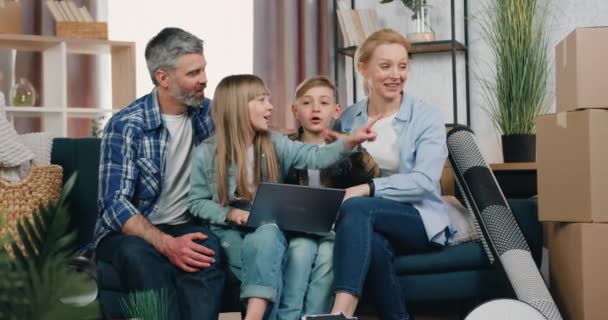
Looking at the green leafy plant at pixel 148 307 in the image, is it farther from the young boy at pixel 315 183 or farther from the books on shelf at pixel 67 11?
the books on shelf at pixel 67 11

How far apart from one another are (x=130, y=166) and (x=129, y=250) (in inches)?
10.8

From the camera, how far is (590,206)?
2223 mm

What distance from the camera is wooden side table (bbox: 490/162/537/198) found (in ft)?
11.8

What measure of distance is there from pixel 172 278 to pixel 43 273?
6.85ft

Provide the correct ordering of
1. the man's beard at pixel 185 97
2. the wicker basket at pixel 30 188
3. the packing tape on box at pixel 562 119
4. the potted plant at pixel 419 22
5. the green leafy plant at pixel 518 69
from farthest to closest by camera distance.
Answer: the potted plant at pixel 419 22
the green leafy plant at pixel 518 69
the man's beard at pixel 185 97
the packing tape on box at pixel 562 119
the wicker basket at pixel 30 188

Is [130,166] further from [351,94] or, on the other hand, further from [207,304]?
[351,94]

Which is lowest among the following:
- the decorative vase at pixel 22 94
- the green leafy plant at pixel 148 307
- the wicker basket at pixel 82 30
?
the green leafy plant at pixel 148 307

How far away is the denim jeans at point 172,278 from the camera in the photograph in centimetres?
213

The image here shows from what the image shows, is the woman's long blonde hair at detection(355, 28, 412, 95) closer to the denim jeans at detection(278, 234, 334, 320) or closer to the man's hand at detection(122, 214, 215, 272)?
the denim jeans at detection(278, 234, 334, 320)

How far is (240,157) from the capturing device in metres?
2.29

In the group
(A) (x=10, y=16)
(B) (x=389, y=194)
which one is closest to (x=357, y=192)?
(B) (x=389, y=194)

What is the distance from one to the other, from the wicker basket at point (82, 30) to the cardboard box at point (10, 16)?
0.56 feet

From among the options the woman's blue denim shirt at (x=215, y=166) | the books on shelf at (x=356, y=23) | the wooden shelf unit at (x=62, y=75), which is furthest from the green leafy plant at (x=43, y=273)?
the books on shelf at (x=356, y=23)

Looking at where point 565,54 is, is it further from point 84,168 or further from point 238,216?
point 84,168
